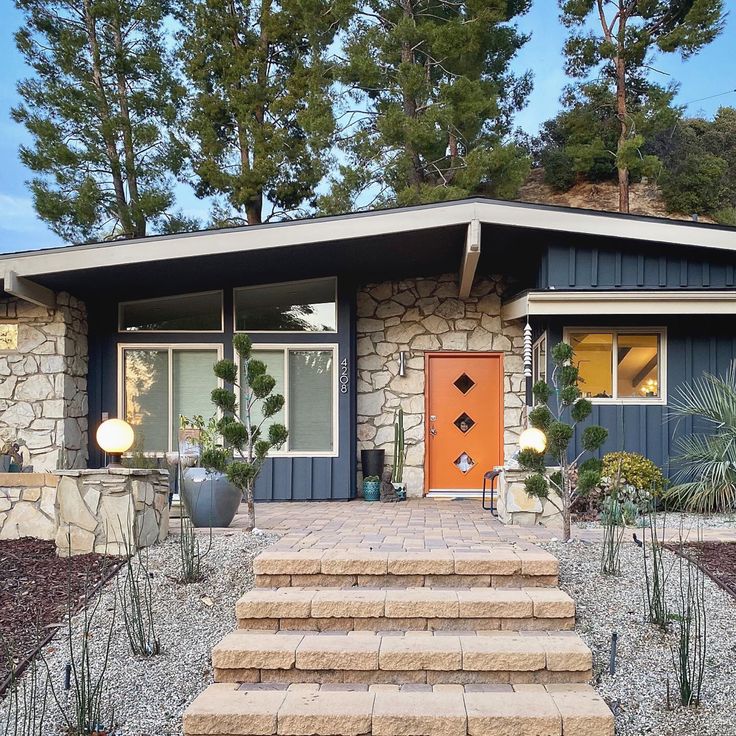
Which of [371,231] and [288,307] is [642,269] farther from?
[288,307]

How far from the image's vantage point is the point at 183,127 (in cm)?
1344

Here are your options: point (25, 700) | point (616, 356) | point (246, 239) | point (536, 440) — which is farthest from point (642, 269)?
point (25, 700)

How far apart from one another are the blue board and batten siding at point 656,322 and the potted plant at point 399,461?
2.01m

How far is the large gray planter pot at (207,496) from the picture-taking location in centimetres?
505

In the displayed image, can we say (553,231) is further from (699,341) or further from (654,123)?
(654,123)

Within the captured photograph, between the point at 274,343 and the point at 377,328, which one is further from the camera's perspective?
the point at 377,328

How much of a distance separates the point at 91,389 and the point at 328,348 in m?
2.68

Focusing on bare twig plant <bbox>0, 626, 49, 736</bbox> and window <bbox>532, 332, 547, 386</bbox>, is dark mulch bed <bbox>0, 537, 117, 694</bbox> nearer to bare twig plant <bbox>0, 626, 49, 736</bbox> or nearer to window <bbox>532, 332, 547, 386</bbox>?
bare twig plant <bbox>0, 626, 49, 736</bbox>

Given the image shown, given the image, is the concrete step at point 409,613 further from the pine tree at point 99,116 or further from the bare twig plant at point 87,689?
the pine tree at point 99,116

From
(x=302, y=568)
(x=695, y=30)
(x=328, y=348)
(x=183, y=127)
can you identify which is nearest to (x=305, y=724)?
(x=302, y=568)

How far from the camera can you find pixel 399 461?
7.75m

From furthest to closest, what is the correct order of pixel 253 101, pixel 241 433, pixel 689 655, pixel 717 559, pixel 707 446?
pixel 253 101 < pixel 707 446 < pixel 241 433 < pixel 717 559 < pixel 689 655

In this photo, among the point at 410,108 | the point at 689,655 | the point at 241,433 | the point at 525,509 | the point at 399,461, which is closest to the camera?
the point at 689,655

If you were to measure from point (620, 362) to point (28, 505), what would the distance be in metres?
5.64
